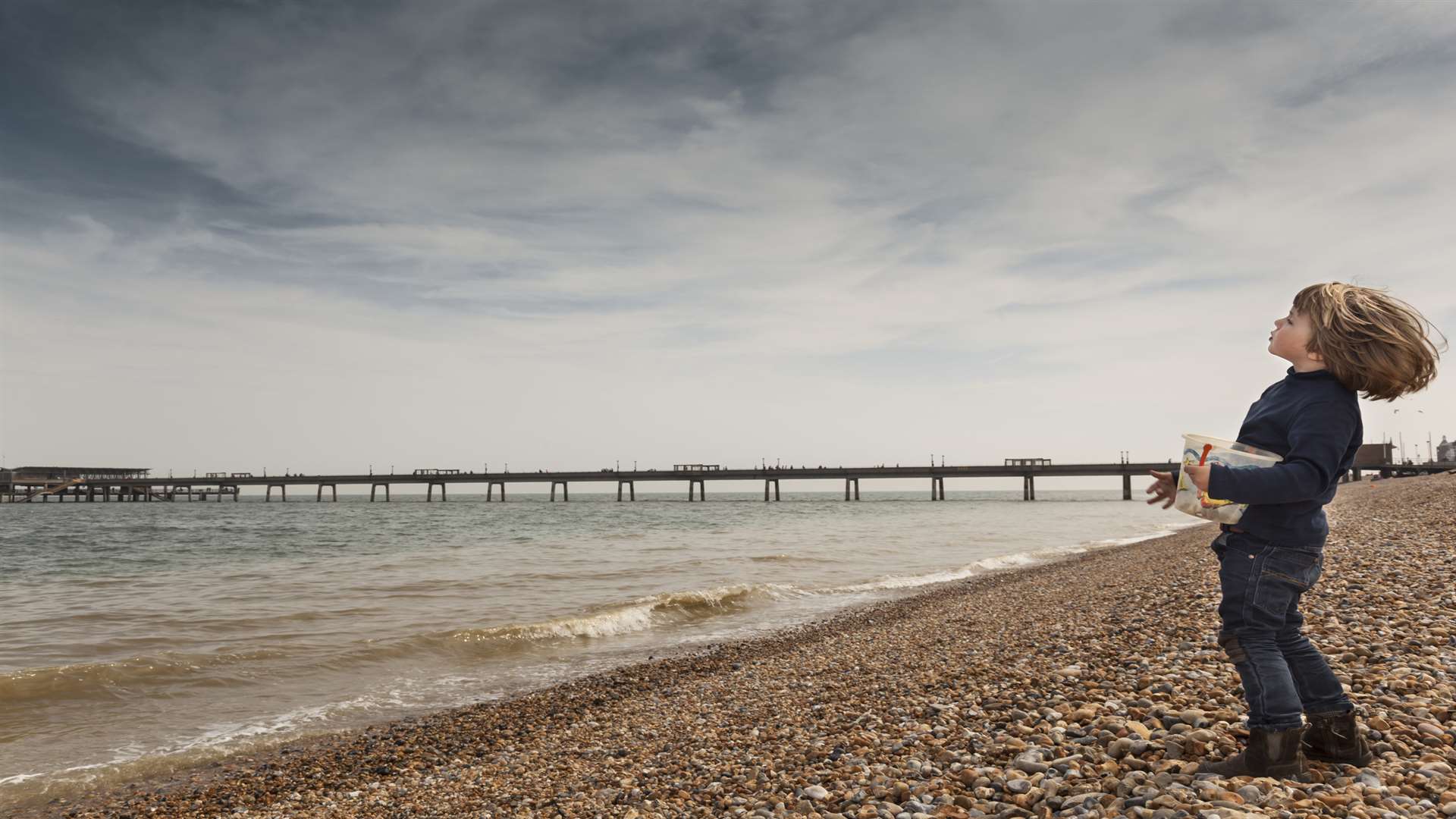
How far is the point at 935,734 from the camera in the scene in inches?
207

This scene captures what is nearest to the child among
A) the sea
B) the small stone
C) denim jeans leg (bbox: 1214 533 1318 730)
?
denim jeans leg (bbox: 1214 533 1318 730)

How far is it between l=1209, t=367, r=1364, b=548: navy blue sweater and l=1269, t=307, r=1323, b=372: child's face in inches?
2.0

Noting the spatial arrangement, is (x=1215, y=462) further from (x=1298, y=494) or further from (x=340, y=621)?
(x=340, y=621)

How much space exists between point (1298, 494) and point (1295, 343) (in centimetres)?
79

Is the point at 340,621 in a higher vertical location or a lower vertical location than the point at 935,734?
lower

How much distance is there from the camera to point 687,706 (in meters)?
7.71

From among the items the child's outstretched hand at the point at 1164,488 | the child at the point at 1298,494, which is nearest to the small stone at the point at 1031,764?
the child at the point at 1298,494

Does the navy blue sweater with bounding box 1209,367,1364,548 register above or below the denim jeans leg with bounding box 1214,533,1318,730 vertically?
above

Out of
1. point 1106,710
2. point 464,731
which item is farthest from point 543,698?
point 1106,710

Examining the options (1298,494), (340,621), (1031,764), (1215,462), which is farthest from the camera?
Result: (340,621)

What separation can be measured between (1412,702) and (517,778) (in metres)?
5.83

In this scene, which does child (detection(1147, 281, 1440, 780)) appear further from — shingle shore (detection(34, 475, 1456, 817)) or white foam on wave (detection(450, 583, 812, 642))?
A: white foam on wave (detection(450, 583, 812, 642))

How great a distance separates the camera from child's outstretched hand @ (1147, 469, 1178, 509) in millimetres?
3578

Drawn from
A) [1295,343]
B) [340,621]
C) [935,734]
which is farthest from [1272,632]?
[340,621]
